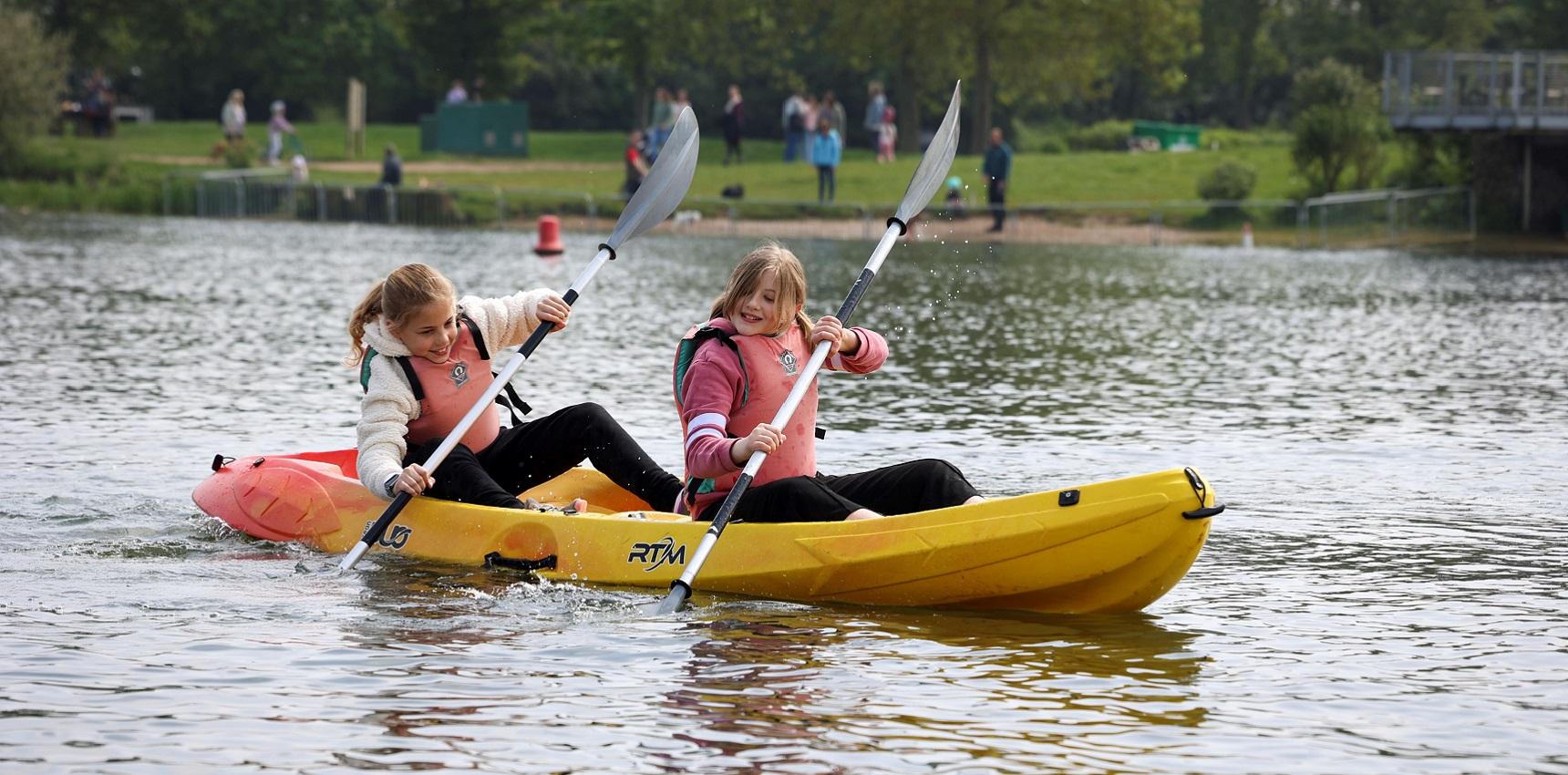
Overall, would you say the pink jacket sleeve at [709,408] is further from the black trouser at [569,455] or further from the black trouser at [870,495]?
the black trouser at [569,455]

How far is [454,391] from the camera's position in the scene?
9.37 m

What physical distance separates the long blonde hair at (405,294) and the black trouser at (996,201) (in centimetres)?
2725

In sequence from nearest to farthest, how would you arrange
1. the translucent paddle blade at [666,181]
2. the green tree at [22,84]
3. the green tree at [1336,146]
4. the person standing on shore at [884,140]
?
the translucent paddle blade at [666,181], the green tree at [1336,146], the green tree at [22,84], the person standing on shore at [884,140]

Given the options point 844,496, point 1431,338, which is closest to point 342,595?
point 844,496

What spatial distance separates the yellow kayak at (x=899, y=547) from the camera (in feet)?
25.3

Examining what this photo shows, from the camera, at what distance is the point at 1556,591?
8617mm

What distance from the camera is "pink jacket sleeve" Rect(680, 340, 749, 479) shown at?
8109mm

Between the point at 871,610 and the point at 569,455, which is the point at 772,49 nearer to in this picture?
the point at 569,455

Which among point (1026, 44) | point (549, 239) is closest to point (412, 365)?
point (549, 239)

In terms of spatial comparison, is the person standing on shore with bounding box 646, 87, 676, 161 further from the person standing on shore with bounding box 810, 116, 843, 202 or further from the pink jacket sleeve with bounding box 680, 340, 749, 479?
the pink jacket sleeve with bounding box 680, 340, 749, 479

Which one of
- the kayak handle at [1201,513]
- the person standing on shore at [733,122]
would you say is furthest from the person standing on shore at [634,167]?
the kayak handle at [1201,513]

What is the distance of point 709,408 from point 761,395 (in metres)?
0.28

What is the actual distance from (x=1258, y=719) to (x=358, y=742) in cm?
285

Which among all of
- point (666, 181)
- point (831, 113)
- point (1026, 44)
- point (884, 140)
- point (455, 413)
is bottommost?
point (455, 413)
